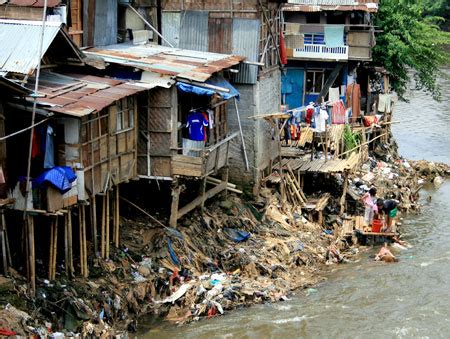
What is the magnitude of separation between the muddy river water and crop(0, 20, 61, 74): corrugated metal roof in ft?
17.4

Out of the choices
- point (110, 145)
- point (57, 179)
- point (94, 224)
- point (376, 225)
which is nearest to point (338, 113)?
point (376, 225)

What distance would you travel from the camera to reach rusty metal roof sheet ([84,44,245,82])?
17.3m

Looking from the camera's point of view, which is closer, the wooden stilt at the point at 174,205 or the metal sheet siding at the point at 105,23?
the wooden stilt at the point at 174,205

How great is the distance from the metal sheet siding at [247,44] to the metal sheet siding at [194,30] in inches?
30.7

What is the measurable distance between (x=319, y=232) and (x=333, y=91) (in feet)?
28.7

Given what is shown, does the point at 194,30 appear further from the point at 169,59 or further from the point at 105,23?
the point at 169,59

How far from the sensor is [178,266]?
17.0 m

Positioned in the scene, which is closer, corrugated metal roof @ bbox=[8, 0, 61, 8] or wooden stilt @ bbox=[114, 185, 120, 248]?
wooden stilt @ bbox=[114, 185, 120, 248]

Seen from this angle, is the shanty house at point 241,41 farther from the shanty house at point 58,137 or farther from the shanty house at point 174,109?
the shanty house at point 58,137

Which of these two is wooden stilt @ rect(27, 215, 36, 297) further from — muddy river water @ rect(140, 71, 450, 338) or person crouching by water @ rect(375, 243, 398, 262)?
person crouching by water @ rect(375, 243, 398, 262)

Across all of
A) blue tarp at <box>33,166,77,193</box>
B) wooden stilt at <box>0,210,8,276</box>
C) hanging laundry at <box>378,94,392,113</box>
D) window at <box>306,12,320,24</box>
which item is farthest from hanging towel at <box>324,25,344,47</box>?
wooden stilt at <box>0,210,8,276</box>

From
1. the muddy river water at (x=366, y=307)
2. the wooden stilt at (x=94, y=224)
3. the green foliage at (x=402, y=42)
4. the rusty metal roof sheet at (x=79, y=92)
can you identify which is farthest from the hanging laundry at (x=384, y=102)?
the wooden stilt at (x=94, y=224)

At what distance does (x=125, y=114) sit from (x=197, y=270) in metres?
3.66

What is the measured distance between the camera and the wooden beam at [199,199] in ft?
60.5
